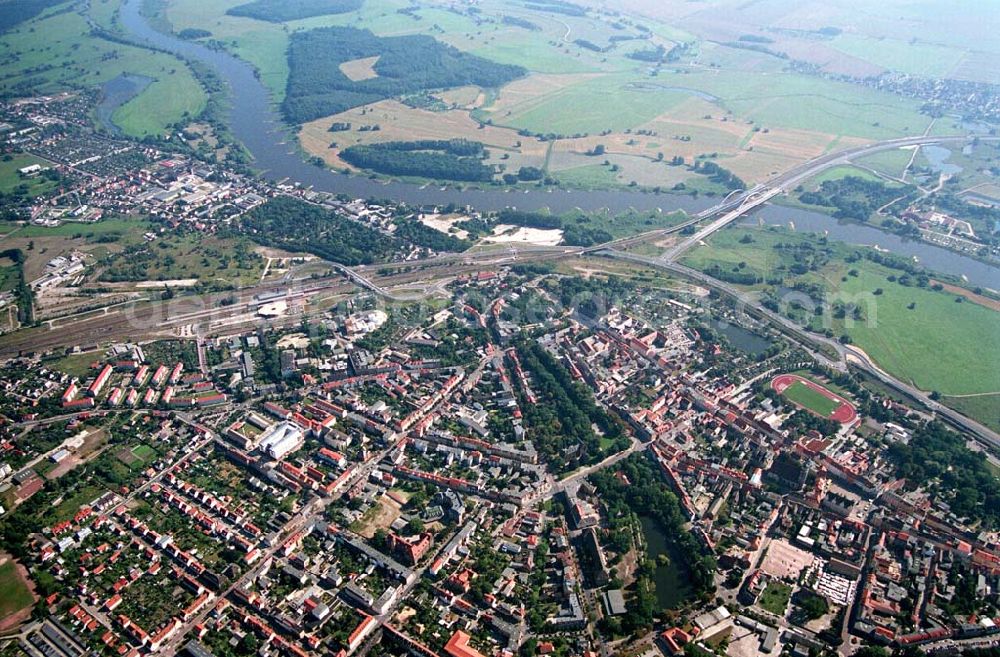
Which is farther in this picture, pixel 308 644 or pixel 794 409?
pixel 794 409

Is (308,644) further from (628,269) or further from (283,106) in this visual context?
(283,106)

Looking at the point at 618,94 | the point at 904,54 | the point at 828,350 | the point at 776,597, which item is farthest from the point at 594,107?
the point at 776,597

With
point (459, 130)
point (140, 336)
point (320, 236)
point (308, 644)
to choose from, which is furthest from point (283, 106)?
point (308, 644)

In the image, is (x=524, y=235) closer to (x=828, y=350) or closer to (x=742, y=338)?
(x=742, y=338)

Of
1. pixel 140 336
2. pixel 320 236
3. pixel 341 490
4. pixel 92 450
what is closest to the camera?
pixel 341 490

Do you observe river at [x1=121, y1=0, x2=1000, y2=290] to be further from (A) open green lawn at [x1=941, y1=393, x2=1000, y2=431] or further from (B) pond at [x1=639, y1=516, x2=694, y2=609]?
(B) pond at [x1=639, y1=516, x2=694, y2=609]

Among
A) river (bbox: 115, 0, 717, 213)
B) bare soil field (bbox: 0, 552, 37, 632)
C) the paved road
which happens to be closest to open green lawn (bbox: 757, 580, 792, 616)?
the paved road
